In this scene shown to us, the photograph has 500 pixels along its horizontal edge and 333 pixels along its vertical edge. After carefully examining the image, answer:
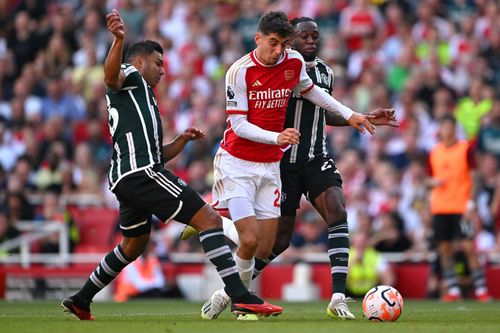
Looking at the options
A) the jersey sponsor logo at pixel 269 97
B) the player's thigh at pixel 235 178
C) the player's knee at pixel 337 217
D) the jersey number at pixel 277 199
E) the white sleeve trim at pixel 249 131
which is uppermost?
the jersey sponsor logo at pixel 269 97

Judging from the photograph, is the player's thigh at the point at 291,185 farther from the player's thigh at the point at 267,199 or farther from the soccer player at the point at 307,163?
the player's thigh at the point at 267,199

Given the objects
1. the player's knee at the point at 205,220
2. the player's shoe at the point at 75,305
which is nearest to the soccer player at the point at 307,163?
the player's knee at the point at 205,220

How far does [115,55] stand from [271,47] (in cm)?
138

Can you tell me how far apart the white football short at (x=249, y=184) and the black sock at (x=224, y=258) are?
1.90 feet

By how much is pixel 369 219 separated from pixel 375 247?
42 cm

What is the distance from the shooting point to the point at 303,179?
428 inches

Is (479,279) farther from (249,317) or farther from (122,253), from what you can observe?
(122,253)

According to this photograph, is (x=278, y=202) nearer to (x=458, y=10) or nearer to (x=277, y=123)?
(x=277, y=123)

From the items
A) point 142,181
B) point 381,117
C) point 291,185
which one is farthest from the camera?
point 291,185

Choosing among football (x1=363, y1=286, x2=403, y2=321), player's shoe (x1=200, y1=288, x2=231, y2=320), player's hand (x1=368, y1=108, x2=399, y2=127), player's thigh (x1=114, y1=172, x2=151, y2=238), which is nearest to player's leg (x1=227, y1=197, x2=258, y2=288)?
player's shoe (x1=200, y1=288, x2=231, y2=320)

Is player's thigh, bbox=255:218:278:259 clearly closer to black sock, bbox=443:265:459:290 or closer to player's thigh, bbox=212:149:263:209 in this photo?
player's thigh, bbox=212:149:263:209

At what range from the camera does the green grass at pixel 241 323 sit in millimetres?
8867

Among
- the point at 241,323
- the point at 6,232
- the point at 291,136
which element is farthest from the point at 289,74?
the point at 6,232

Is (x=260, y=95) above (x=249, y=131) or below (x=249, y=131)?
above
